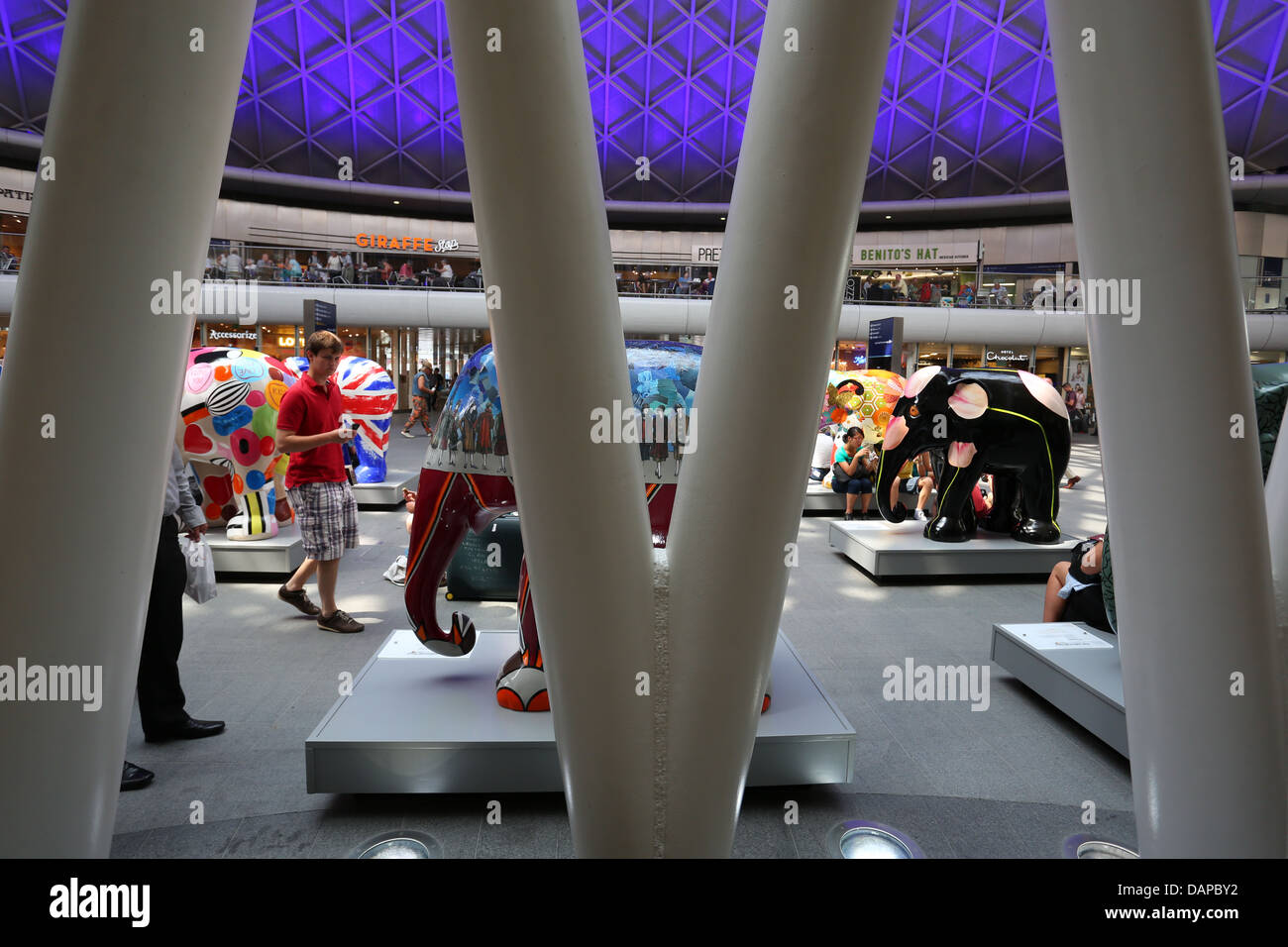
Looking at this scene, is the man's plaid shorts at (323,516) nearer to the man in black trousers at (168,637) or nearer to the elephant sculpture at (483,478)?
the man in black trousers at (168,637)

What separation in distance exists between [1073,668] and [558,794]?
9.32 ft

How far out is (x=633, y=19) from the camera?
98.3 feet

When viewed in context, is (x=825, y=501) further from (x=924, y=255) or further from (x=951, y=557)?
(x=924, y=255)

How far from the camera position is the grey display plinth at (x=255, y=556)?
21.6 feet

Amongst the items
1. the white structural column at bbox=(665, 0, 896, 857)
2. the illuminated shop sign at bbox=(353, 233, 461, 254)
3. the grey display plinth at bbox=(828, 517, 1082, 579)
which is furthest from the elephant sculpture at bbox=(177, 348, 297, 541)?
the illuminated shop sign at bbox=(353, 233, 461, 254)

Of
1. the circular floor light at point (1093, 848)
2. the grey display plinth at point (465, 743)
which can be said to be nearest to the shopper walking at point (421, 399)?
the grey display plinth at point (465, 743)

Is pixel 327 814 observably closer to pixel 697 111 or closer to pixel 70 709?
pixel 70 709

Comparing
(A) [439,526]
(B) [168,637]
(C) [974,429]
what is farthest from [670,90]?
(B) [168,637]

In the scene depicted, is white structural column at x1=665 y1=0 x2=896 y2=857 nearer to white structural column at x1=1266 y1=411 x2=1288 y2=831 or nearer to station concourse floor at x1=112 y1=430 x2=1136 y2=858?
white structural column at x1=1266 y1=411 x2=1288 y2=831

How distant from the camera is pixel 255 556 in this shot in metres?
6.63

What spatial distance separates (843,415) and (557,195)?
36.8ft

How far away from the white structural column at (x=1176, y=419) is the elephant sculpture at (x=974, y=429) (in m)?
5.32

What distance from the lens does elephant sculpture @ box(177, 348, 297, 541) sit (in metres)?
6.44
